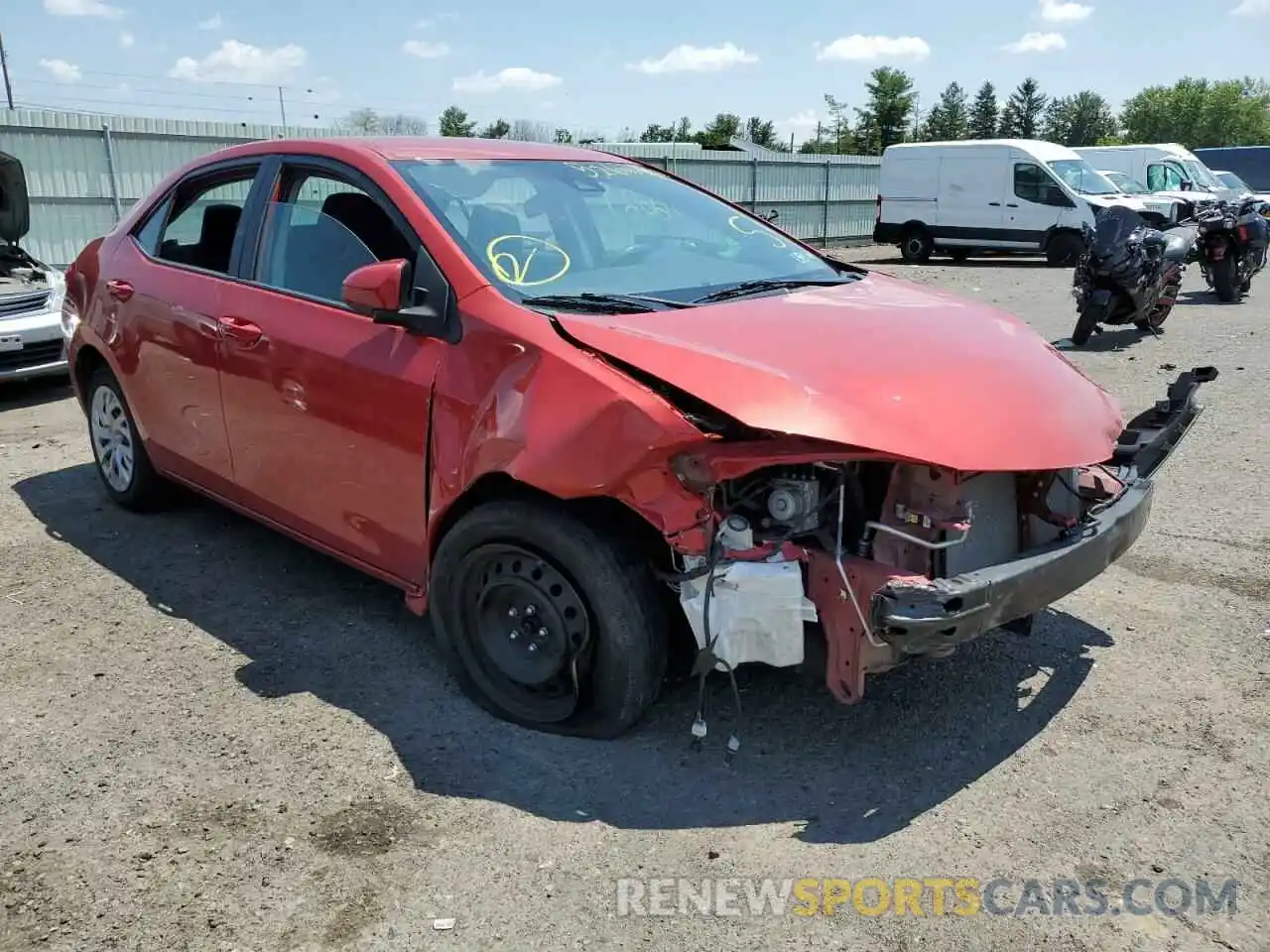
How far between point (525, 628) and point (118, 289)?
3.04 meters

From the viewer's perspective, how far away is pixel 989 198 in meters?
21.3

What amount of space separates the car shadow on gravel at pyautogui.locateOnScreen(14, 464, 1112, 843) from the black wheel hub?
14 centimetres

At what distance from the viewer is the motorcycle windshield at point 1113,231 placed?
33.6 ft

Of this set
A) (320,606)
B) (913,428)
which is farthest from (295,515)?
(913,428)

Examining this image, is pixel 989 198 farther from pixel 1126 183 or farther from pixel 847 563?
pixel 847 563

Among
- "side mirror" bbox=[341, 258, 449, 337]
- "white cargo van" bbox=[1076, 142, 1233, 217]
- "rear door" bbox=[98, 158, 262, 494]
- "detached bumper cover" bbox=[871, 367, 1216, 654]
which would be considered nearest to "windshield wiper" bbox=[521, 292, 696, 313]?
"side mirror" bbox=[341, 258, 449, 337]

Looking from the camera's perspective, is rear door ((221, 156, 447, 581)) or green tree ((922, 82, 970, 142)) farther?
green tree ((922, 82, 970, 142))

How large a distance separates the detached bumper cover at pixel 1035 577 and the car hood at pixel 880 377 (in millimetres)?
215

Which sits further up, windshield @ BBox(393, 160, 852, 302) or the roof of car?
the roof of car

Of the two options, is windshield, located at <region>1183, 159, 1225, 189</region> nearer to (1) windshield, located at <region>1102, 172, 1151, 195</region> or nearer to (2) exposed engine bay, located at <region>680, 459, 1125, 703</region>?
(1) windshield, located at <region>1102, 172, 1151, 195</region>

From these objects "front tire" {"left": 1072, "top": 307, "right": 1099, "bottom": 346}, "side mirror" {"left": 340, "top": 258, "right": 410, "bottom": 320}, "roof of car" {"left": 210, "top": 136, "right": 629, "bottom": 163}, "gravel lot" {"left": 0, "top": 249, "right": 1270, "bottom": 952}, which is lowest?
"gravel lot" {"left": 0, "top": 249, "right": 1270, "bottom": 952}

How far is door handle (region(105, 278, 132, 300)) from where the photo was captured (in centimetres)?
497

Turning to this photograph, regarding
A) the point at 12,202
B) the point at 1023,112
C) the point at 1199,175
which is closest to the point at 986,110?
the point at 1023,112

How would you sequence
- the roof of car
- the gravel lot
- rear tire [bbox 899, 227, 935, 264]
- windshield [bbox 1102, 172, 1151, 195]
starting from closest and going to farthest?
1. the gravel lot
2. the roof of car
3. windshield [bbox 1102, 172, 1151, 195]
4. rear tire [bbox 899, 227, 935, 264]
